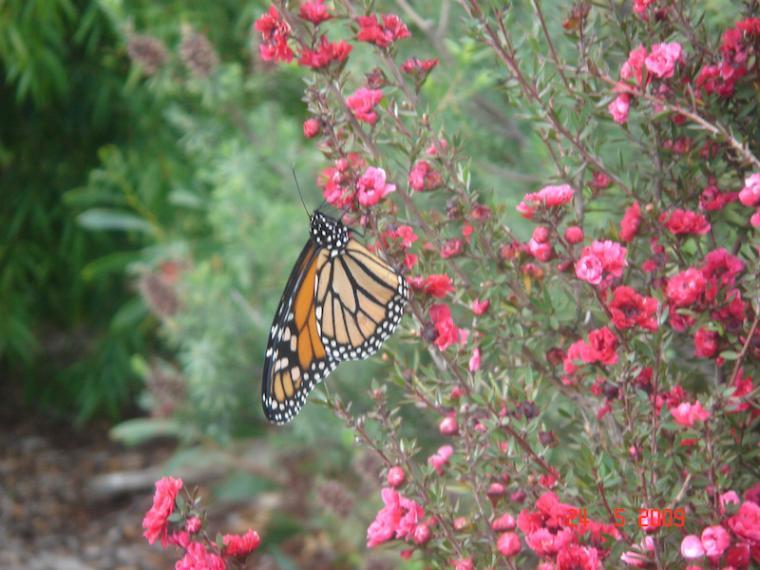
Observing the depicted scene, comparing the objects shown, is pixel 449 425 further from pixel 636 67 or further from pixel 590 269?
pixel 636 67

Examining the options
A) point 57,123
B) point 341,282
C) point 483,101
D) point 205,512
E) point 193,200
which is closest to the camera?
point 205,512

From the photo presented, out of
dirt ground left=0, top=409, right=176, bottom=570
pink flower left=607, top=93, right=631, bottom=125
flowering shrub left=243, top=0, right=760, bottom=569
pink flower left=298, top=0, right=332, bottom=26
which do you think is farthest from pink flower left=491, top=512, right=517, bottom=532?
dirt ground left=0, top=409, right=176, bottom=570

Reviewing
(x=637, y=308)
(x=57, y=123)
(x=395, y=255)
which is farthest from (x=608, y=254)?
(x=57, y=123)

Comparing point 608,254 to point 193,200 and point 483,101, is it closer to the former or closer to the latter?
point 483,101

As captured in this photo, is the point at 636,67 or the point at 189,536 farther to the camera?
the point at 636,67

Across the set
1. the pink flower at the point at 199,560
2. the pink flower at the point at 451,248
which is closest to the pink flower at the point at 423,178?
the pink flower at the point at 451,248
